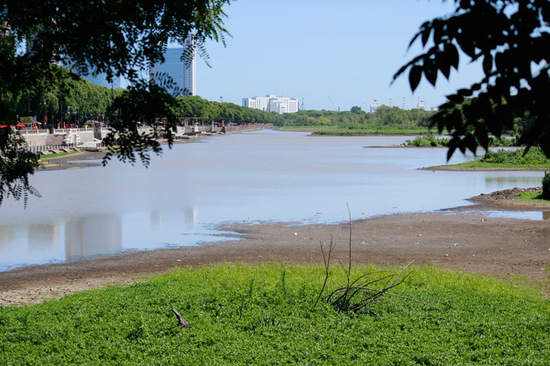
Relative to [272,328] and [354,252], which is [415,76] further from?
[354,252]

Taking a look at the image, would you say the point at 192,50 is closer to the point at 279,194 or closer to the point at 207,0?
the point at 207,0

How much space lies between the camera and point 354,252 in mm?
16750

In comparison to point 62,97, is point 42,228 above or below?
below

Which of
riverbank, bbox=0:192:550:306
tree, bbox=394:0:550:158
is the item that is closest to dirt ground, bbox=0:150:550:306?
riverbank, bbox=0:192:550:306

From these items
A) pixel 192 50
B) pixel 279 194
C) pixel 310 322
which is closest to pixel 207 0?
pixel 192 50

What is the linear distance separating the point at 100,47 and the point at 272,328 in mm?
4777

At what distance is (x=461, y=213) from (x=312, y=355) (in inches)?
758

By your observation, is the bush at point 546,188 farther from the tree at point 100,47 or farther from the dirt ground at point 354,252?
the tree at point 100,47

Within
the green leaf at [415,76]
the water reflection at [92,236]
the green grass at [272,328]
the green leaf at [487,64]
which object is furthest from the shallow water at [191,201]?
the green leaf at [487,64]

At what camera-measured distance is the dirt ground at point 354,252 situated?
13.6 m

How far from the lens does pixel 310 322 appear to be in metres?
8.64

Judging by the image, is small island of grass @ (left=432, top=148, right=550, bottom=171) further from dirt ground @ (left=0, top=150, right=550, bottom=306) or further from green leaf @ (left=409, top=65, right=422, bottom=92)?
green leaf @ (left=409, top=65, right=422, bottom=92)

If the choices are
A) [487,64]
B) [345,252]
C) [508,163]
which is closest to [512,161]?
[508,163]

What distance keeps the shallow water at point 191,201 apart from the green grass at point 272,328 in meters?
8.16
